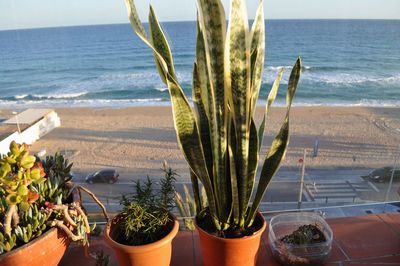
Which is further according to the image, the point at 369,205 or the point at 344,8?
the point at 344,8

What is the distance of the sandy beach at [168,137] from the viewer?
6.73 m

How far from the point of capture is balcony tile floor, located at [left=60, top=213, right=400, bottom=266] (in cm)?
109

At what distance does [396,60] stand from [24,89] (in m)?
15.2

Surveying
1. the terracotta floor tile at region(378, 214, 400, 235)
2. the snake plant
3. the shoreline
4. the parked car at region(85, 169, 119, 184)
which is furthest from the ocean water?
the snake plant

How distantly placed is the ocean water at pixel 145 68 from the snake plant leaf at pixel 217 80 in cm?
650

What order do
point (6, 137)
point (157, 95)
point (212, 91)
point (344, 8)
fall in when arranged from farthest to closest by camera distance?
1. point (157, 95)
2. point (344, 8)
3. point (6, 137)
4. point (212, 91)

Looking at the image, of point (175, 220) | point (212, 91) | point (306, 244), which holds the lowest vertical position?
point (306, 244)

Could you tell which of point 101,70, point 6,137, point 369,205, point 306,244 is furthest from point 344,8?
point 101,70

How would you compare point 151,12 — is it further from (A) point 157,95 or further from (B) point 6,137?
(A) point 157,95

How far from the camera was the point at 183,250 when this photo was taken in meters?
1.16

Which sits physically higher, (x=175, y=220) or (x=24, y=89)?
(x=175, y=220)

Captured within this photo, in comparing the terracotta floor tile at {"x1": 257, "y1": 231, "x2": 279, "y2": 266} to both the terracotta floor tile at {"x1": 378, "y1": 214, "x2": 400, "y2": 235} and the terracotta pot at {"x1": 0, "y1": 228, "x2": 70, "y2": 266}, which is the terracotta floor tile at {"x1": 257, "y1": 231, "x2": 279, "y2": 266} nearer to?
the terracotta floor tile at {"x1": 378, "y1": 214, "x2": 400, "y2": 235}

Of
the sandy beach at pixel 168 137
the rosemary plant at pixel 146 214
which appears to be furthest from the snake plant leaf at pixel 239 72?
the sandy beach at pixel 168 137

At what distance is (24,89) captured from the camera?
12133mm
